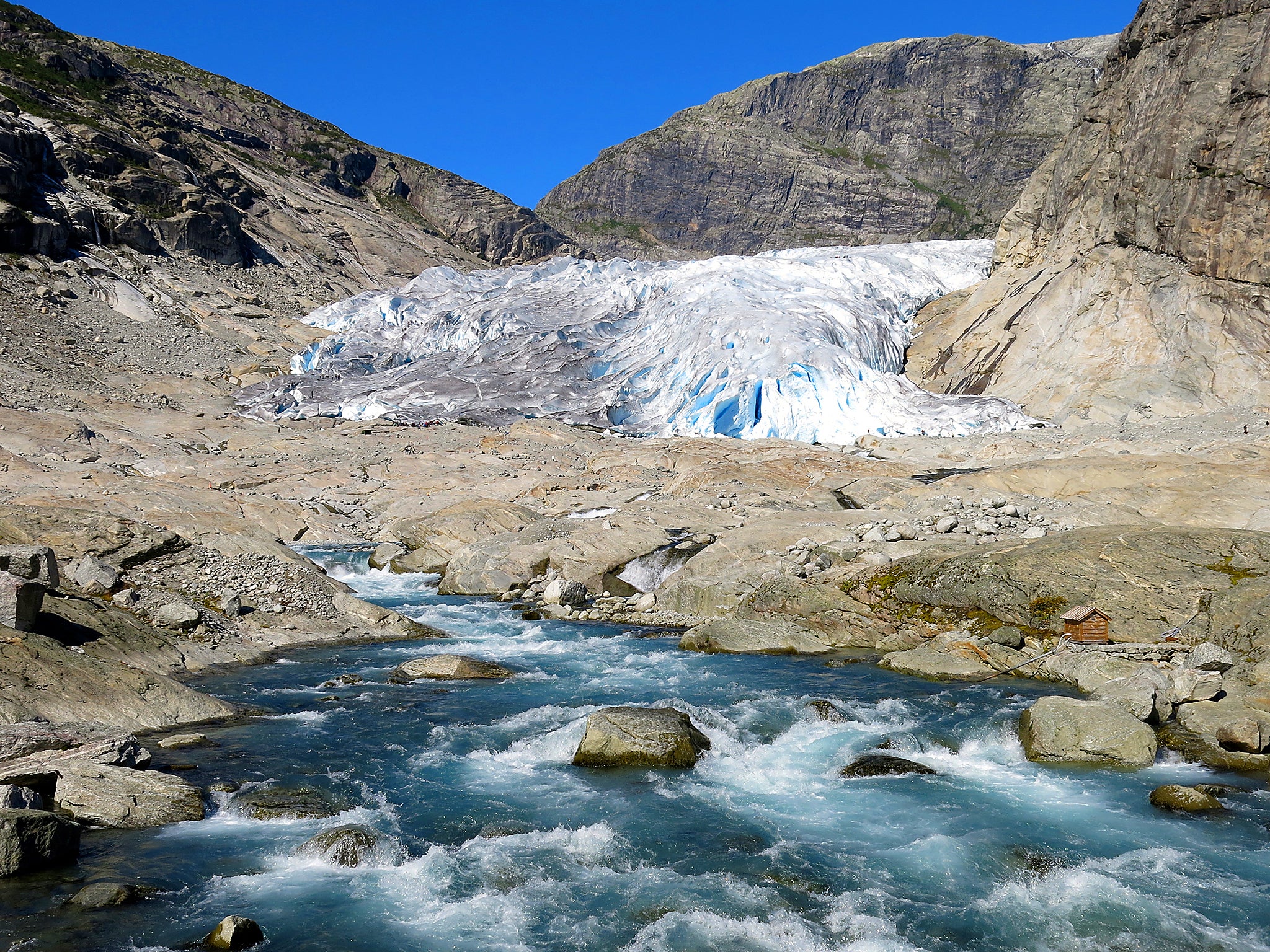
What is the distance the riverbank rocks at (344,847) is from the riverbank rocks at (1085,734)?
7.42 metres

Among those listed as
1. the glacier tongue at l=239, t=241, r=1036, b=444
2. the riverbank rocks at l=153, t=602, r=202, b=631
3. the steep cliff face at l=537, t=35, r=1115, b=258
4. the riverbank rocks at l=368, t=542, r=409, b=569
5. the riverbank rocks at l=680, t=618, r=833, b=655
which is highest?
the steep cliff face at l=537, t=35, r=1115, b=258

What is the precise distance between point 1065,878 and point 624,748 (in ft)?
15.4

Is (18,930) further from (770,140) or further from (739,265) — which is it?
(770,140)

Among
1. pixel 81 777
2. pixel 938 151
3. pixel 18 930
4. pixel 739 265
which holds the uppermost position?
pixel 938 151

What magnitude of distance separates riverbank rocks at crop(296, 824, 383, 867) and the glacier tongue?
29.2 metres

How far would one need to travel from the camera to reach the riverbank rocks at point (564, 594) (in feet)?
60.6

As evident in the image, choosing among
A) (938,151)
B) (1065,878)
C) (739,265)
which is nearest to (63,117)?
(739,265)

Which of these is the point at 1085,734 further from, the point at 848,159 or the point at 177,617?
the point at 848,159

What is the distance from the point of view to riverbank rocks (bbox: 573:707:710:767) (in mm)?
10203

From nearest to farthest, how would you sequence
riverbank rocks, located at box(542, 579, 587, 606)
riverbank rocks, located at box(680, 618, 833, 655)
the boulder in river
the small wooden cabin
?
1. the boulder in river
2. the small wooden cabin
3. riverbank rocks, located at box(680, 618, 833, 655)
4. riverbank rocks, located at box(542, 579, 587, 606)

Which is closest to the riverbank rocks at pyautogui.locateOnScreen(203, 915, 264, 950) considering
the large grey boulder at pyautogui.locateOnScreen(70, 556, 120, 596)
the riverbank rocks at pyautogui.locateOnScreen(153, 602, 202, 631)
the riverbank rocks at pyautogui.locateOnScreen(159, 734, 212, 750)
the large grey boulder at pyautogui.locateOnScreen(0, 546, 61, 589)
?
the riverbank rocks at pyautogui.locateOnScreen(159, 734, 212, 750)

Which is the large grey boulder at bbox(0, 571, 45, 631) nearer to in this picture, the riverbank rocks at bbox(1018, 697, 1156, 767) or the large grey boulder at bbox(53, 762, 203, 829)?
the large grey boulder at bbox(53, 762, 203, 829)

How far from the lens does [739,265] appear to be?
155ft

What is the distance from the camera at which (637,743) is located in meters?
10.3
